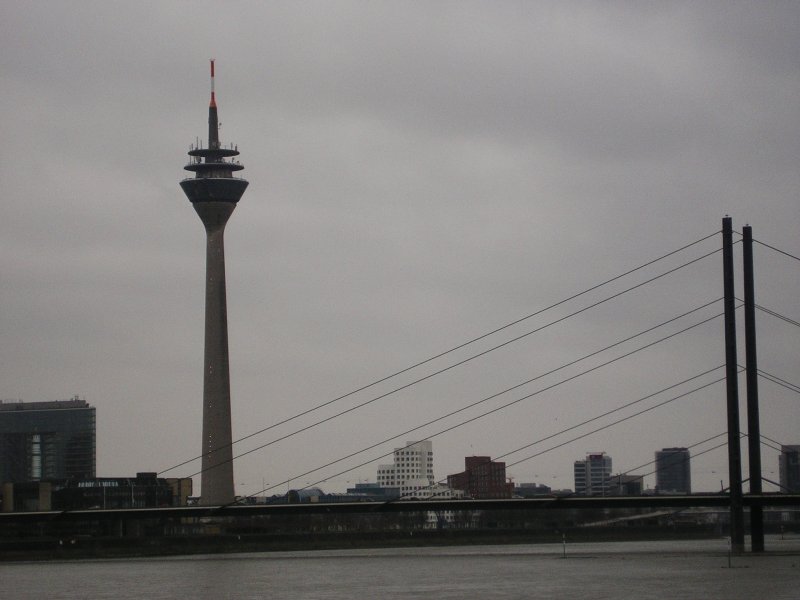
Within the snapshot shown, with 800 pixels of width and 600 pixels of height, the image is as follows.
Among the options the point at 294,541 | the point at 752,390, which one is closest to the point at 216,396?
the point at 294,541

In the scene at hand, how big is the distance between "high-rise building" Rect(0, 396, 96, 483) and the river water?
106076 millimetres

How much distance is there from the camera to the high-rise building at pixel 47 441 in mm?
180500

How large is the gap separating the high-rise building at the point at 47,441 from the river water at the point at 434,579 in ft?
348

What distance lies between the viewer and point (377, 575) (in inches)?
2336

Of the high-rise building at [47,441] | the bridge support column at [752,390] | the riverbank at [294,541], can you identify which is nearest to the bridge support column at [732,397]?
the bridge support column at [752,390]

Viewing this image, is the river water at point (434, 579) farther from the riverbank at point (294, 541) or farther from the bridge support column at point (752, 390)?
the riverbank at point (294, 541)

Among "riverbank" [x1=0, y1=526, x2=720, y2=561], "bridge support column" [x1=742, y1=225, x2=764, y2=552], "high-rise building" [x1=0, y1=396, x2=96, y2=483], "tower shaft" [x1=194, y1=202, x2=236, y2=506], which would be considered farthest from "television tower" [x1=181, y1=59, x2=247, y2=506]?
"bridge support column" [x1=742, y1=225, x2=764, y2=552]

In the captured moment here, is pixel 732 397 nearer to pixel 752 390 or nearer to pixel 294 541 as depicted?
pixel 752 390

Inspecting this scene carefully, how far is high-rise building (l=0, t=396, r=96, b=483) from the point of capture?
180m

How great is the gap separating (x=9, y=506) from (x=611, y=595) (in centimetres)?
9438

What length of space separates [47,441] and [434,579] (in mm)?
134452

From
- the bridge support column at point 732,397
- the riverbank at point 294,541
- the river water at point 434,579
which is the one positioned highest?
the bridge support column at point 732,397

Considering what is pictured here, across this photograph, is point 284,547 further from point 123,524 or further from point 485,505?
point 485,505

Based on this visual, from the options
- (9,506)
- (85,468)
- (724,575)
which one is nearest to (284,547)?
(9,506)
